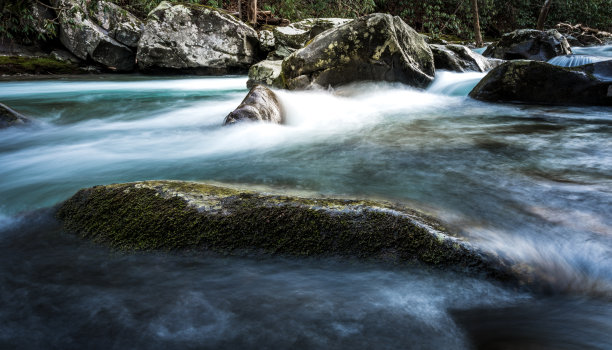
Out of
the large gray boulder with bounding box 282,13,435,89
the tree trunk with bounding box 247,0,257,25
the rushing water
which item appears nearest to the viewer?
the rushing water

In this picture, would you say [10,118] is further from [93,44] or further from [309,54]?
[93,44]

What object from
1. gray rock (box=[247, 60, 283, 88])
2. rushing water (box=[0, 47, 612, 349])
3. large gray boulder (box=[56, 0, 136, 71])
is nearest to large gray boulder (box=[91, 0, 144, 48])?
large gray boulder (box=[56, 0, 136, 71])

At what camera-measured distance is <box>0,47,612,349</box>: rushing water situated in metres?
1.68

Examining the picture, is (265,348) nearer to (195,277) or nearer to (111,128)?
(195,277)

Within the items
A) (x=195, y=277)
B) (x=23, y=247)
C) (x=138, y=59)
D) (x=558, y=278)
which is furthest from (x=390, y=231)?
(x=138, y=59)

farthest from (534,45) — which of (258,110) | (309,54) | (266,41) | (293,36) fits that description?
(258,110)

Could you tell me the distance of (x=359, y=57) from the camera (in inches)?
335

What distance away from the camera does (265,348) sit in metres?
1.59

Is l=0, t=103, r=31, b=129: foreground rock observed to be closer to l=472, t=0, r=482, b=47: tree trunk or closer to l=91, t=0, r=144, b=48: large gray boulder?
l=91, t=0, r=144, b=48: large gray boulder

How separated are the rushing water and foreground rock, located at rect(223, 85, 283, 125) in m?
0.19

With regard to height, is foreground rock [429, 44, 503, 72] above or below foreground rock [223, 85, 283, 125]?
above

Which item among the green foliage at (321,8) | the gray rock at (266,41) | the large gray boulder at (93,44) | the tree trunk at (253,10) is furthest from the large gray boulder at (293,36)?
the green foliage at (321,8)

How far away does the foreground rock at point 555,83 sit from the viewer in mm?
6938

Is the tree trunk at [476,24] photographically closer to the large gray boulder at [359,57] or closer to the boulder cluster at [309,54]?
the boulder cluster at [309,54]
